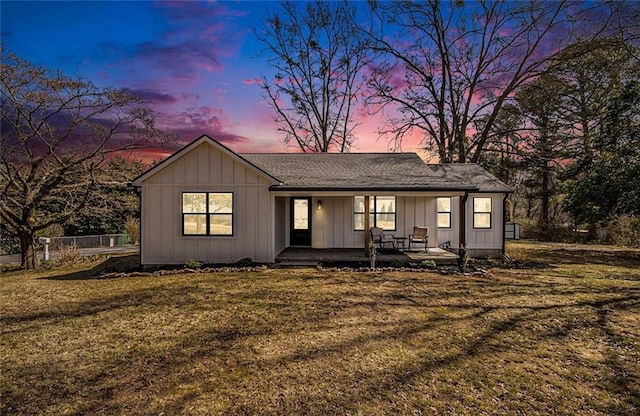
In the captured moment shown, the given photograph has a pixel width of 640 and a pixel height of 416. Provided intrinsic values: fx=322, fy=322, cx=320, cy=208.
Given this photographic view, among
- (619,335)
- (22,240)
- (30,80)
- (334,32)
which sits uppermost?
(334,32)

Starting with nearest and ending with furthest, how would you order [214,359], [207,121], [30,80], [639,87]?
[214,359], [30,80], [639,87], [207,121]

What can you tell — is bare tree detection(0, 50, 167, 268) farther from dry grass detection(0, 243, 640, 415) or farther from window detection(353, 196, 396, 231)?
window detection(353, 196, 396, 231)

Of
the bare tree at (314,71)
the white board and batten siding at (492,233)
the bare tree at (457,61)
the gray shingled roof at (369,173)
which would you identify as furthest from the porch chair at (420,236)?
the bare tree at (314,71)

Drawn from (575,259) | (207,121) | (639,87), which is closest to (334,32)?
(207,121)

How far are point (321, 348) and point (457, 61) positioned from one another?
78.3ft

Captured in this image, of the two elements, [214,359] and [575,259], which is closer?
[214,359]

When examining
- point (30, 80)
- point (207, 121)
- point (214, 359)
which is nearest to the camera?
point (214, 359)

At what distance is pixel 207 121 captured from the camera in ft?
63.7

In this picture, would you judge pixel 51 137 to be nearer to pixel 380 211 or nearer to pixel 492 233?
pixel 380 211

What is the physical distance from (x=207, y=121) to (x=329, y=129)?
10202 mm

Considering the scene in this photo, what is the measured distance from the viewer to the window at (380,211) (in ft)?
43.2

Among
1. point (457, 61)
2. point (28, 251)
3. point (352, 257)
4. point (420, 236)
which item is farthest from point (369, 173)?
point (457, 61)

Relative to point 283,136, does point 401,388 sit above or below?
below

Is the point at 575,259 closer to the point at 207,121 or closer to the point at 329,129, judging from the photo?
the point at 329,129
